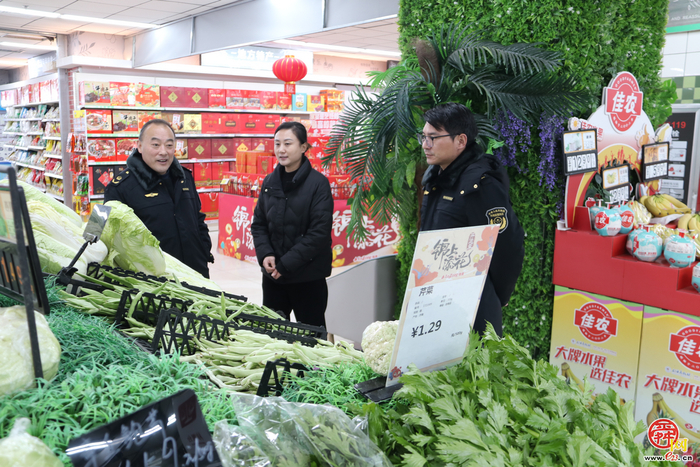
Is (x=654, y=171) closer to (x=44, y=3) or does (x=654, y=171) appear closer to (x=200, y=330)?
(x=200, y=330)

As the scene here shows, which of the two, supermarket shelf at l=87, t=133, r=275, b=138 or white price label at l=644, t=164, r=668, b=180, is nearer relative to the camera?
white price label at l=644, t=164, r=668, b=180

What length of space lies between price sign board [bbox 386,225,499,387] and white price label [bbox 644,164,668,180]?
10.1ft

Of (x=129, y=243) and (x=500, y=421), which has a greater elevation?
(x=129, y=243)

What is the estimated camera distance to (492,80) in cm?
299

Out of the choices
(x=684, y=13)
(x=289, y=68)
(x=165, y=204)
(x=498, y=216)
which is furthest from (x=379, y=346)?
(x=289, y=68)

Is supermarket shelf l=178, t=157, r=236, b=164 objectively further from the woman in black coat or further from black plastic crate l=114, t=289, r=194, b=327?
black plastic crate l=114, t=289, r=194, b=327

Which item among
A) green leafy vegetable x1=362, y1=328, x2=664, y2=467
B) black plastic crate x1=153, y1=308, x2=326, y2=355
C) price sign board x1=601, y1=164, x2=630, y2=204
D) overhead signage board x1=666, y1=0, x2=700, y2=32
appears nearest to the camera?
green leafy vegetable x1=362, y1=328, x2=664, y2=467

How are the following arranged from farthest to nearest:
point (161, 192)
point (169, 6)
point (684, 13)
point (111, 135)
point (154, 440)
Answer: point (111, 135) → point (169, 6) → point (684, 13) → point (161, 192) → point (154, 440)

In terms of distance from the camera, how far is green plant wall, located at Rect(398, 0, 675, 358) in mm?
3092

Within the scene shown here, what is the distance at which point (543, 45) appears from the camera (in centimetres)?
310

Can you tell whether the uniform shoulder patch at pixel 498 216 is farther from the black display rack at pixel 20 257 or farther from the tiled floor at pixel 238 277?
the tiled floor at pixel 238 277

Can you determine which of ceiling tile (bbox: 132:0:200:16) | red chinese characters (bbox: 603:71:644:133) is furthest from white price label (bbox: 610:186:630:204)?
ceiling tile (bbox: 132:0:200:16)

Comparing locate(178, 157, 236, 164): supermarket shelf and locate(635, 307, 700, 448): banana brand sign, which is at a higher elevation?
locate(178, 157, 236, 164): supermarket shelf

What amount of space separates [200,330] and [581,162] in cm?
268
